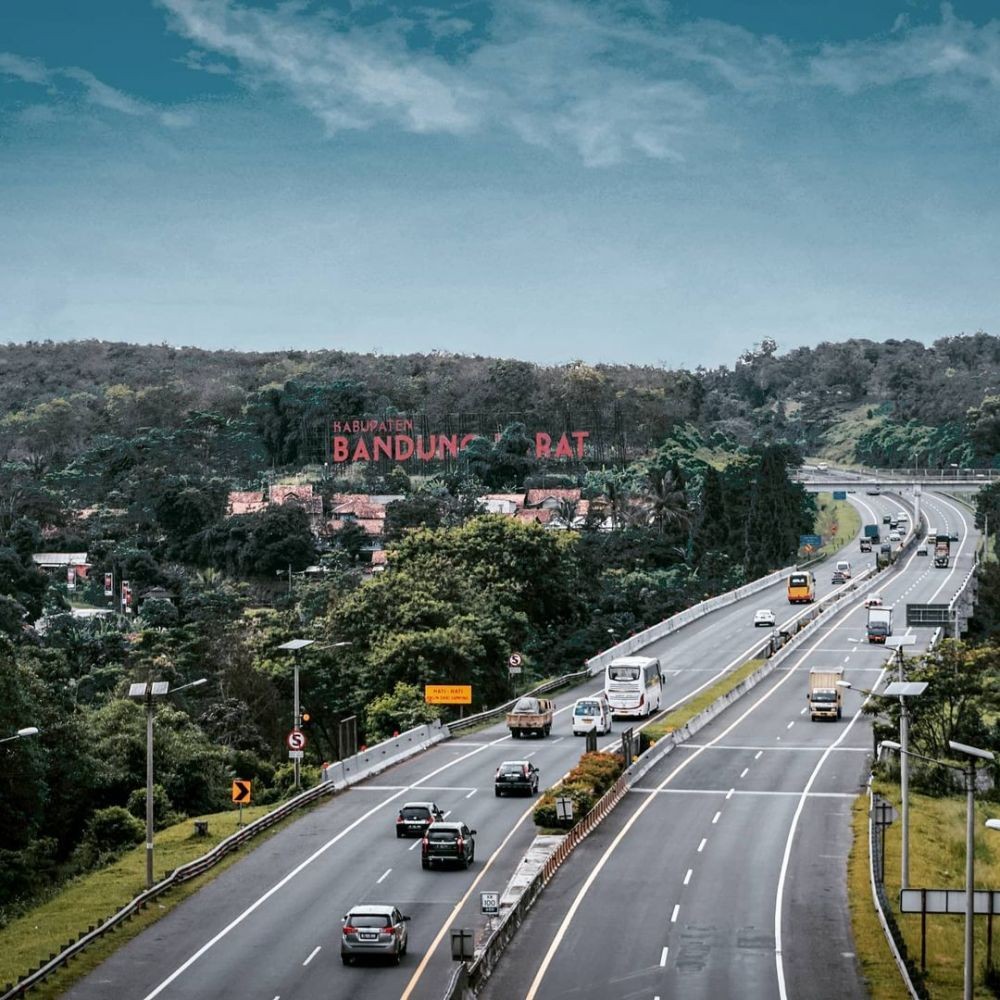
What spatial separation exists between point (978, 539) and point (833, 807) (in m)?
118

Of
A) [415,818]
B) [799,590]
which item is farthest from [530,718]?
[799,590]

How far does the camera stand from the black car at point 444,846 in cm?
5175

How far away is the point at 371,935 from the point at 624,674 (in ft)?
150

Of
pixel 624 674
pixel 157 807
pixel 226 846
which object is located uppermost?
pixel 624 674

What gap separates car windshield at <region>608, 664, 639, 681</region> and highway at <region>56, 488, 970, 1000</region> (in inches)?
236

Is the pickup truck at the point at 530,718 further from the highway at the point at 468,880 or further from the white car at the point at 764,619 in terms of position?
the white car at the point at 764,619

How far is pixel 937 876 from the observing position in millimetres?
54875

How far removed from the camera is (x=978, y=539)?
17475cm

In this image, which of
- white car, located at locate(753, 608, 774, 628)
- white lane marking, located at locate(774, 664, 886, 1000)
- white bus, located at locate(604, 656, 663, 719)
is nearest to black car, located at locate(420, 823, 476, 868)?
white lane marking, located at locate(774, 664, 886, 1000)

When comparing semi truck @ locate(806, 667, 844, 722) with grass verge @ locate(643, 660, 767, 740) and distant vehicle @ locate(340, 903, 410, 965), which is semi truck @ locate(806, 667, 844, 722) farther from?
distant vehicle @ locate(340, 903, 410, 965)

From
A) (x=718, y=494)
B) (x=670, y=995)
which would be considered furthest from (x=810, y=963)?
(x=718, y=494)

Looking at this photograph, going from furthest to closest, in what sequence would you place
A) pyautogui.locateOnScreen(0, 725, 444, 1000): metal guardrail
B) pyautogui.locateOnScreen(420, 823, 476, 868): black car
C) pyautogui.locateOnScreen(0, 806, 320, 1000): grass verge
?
pyautogui.locateOnScreen(420, 823, 476, 868): black car
pyautogui.locateOnScreen(0, 806, 320, 1000): grass verge
pyautogui.locateOnScreen(0, 725, 444, 1000): metal guardrail

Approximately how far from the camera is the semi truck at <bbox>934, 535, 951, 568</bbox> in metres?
152

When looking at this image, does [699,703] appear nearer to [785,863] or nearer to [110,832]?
[110,832]
